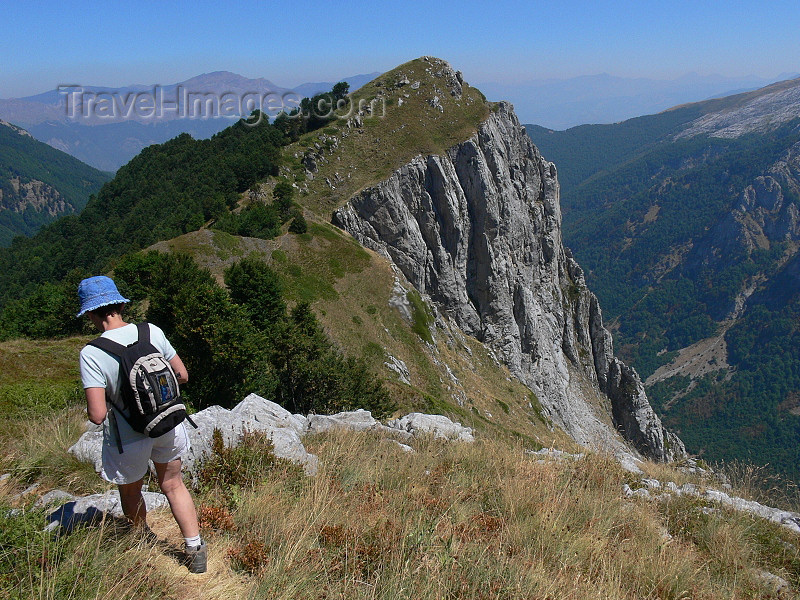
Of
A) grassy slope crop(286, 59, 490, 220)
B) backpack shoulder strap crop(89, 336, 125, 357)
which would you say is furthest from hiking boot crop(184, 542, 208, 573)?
grassy slope crop(286, 59, 490, 220)

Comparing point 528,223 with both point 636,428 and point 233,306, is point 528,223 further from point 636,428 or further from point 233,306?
point 233,306

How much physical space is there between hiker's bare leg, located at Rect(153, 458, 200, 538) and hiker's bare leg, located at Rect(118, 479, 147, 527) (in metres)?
0.27

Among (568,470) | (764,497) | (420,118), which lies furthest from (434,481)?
(420,118)

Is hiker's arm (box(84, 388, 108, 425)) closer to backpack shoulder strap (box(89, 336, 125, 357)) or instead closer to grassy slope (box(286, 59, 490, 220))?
backpack shoulder strap (box(89, 336, 125, 357))

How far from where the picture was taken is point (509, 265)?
67438 millimetres

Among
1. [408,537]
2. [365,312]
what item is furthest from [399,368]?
[408,537]

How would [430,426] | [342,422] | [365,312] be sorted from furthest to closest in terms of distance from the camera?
[365,312]
[430,426]
[342,422]

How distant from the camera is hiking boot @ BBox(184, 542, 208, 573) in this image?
4.50 meters

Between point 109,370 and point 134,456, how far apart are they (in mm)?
892

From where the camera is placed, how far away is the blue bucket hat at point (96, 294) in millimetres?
4551

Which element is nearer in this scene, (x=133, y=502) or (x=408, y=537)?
Answer: (x=133, y=502)

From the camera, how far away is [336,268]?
45.1 meters
